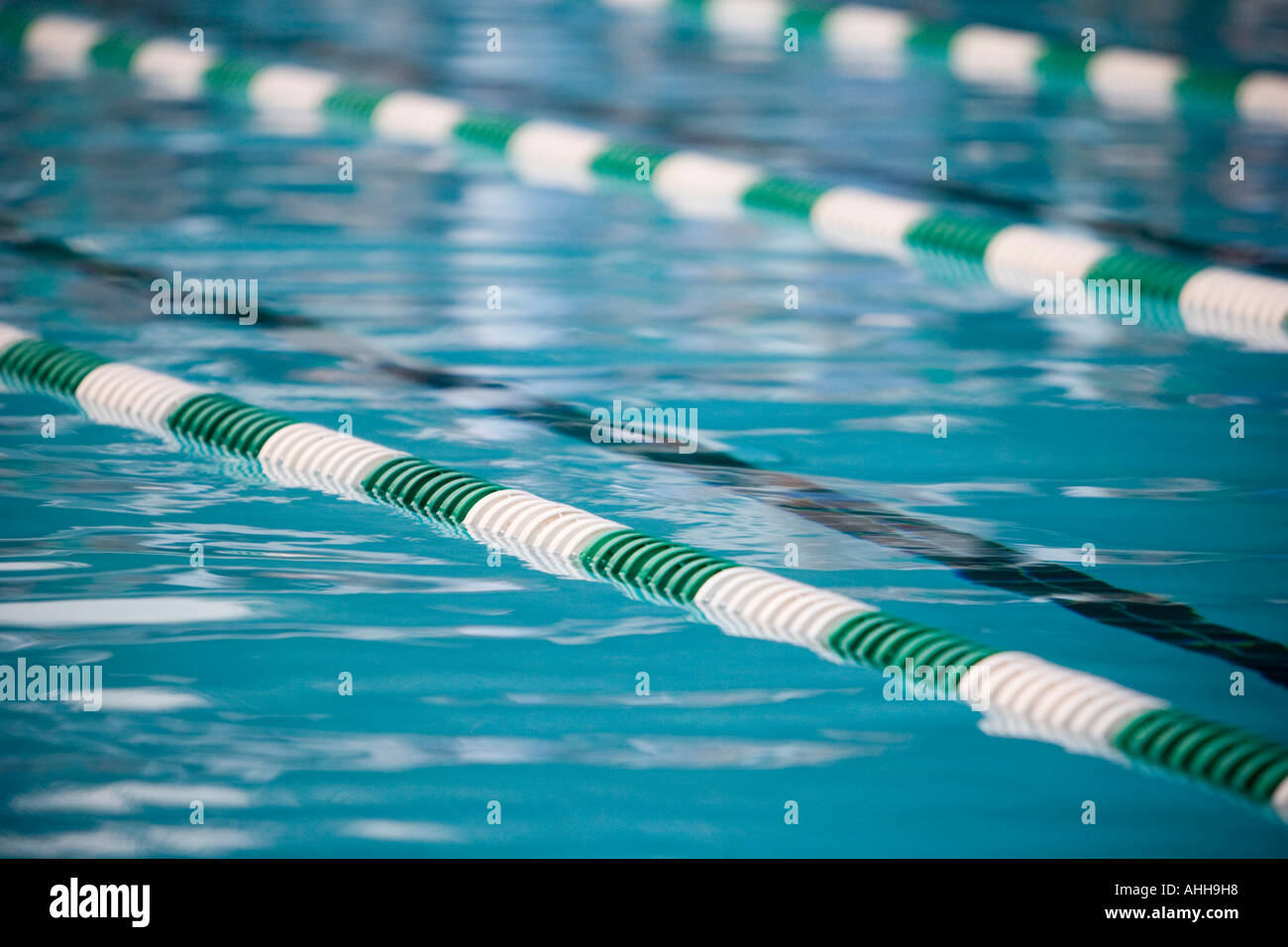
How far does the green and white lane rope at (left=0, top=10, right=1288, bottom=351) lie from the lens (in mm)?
4848

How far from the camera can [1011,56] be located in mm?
8211

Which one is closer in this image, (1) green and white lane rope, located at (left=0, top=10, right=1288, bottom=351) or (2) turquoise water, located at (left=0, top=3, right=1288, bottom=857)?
(2) turquoise water, located at (left=0, top=3, right=1288, bottom=857)

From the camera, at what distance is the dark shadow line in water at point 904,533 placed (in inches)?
114

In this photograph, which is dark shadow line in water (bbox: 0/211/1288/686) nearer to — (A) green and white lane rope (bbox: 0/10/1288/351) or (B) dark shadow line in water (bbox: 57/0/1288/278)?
(A) green and white lane rope (bbox: 0/10/1288/351)

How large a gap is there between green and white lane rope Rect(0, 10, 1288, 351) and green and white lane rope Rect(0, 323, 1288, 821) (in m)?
2.00

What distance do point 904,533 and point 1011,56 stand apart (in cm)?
535

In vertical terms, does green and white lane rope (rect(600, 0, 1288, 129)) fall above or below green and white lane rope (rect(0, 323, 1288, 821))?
above

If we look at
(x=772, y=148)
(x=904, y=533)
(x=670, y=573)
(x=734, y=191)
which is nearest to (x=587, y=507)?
(x=670, y=573)

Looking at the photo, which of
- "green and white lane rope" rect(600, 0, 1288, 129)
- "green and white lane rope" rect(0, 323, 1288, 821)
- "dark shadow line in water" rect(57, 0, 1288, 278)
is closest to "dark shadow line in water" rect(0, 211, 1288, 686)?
"green and white lane rope" rect(0, 323, 1288, 821)

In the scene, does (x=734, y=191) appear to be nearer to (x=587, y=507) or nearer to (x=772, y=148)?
(x=772, y=148)

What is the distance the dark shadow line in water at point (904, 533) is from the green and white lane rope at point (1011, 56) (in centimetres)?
396

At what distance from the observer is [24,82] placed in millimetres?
7477

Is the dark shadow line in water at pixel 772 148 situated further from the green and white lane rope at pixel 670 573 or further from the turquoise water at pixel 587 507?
the green and white lane rope at pixel 670 573
